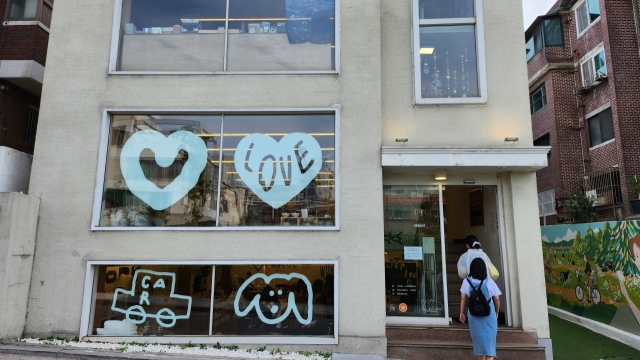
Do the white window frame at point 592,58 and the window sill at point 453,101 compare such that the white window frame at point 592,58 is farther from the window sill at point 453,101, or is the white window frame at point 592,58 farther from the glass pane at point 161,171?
the glass pane at point 161,171

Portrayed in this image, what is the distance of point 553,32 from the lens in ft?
57.3

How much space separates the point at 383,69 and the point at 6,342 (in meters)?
7.07

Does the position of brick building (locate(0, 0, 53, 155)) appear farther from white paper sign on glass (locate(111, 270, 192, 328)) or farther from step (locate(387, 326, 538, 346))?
step (locate(387, 326, 538, 346))

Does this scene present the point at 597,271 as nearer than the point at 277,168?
No

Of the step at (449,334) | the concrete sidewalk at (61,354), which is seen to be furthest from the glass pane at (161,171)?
the step at (449,334)

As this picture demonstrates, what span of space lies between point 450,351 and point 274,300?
2779 millimetres

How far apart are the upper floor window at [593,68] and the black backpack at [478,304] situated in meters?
14.2

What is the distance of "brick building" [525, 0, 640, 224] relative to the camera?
14484mm

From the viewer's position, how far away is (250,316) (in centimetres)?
614

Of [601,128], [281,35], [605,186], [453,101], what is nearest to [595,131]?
[601,128]

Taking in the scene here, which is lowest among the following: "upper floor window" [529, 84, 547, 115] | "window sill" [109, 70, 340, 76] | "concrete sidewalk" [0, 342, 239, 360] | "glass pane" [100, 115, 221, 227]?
"concrete sidewalk" [0, 342, 239, 360]

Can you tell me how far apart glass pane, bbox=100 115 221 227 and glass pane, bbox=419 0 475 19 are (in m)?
4.22

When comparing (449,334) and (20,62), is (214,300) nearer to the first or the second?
(449,334)

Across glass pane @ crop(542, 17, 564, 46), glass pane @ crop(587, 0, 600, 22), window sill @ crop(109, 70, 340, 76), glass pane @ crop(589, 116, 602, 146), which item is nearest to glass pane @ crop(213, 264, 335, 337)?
window sill @ crop(109, 70, 340, 76)
